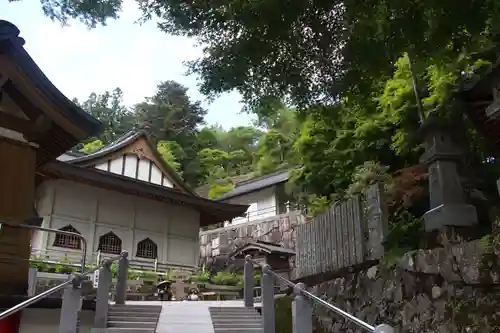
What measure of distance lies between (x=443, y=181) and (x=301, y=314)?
389 centimetres

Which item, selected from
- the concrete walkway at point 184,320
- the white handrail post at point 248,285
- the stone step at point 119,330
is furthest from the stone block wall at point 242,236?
the stone step at point 119,330

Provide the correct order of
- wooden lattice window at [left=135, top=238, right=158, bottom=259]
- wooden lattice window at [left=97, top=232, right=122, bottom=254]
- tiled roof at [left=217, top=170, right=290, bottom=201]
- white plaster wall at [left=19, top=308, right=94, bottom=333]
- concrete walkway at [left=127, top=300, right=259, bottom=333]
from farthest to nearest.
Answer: tiled roof at [left=217, top=170, right=290, bottom=201] → wooden lattice window at [left=135, top=238, right=158, bottom=259] → wooden lattice window at [left=97, top=232, right=122, bottom=254] → concrete walkway at [left=127, top=300, right=259, bottom=333] → white plaster wall at [left=19, top=308, right=94, bottom=333]

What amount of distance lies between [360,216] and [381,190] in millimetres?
647

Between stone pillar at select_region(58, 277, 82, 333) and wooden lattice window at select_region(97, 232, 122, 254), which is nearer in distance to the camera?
stone pillar at select_region(58, 277, 82, 333)

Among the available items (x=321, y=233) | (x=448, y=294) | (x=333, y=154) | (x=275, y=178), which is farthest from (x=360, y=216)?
→ (x=275, y=178)

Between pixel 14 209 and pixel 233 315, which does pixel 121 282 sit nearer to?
pixel 233 315

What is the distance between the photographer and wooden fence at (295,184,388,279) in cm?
859

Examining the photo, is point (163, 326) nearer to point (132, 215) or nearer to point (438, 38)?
point (438, 38)

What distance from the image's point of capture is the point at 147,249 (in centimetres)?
2127

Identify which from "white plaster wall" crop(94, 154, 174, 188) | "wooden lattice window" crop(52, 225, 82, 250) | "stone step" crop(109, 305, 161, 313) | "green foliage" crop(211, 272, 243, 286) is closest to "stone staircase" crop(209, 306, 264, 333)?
"stone step" crop(109, 305, 161, 313)

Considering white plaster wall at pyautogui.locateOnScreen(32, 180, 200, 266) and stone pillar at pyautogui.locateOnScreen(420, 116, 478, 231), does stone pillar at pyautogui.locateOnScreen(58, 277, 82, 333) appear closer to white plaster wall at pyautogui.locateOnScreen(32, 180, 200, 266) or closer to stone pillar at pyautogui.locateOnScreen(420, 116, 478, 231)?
stone pillar at pyautogui.locateOnScreen(420, 116, 478, 231)

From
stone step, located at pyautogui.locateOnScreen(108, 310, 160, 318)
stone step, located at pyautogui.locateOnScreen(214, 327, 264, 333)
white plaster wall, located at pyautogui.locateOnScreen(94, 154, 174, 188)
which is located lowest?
stone step, located at pyautogui.locateOnScreen(214, 327, 264, 333)

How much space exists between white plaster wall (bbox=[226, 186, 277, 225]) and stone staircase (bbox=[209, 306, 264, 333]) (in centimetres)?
2255

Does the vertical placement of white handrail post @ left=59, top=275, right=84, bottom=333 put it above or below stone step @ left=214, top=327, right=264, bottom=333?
above
